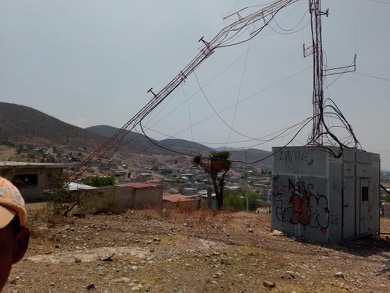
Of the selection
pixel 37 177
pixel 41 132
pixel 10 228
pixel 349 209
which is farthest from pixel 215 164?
pixel 41 132

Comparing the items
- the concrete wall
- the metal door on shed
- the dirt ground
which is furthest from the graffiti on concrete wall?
the concrete wall

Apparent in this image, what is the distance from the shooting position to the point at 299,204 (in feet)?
40.6

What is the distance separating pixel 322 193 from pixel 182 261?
6.40 m

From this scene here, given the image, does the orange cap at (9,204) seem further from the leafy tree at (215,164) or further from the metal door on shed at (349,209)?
the leafy tree at (215,164)

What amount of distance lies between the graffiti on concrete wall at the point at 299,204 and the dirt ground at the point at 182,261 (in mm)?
916

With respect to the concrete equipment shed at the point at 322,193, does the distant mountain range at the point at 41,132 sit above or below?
above

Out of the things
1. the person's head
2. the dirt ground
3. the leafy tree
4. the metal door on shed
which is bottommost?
the dirt ground

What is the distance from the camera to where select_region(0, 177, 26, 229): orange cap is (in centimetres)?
138

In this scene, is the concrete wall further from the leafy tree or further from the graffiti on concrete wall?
the graffiti on concrete wall

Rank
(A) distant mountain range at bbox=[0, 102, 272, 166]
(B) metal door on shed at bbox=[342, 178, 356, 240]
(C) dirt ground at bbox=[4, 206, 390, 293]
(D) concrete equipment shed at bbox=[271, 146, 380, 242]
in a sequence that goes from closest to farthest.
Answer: (C) dirt ground at bbox=[4, 206, 390, 293], (D) concrete equipment shed at bbox=[271, 146, 380, 242], (B) metal door on shed at bbox=[342, 178, 356, 240], (A) distant mountain range at bbox=[0, 102, 272, 166]

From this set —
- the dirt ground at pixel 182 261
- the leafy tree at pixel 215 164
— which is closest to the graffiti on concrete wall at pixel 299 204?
the dirt ground at pixel 182 261

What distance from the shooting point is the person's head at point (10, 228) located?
141 centimetres

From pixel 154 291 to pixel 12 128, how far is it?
63534 millimetres

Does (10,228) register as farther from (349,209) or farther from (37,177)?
(37,177)
